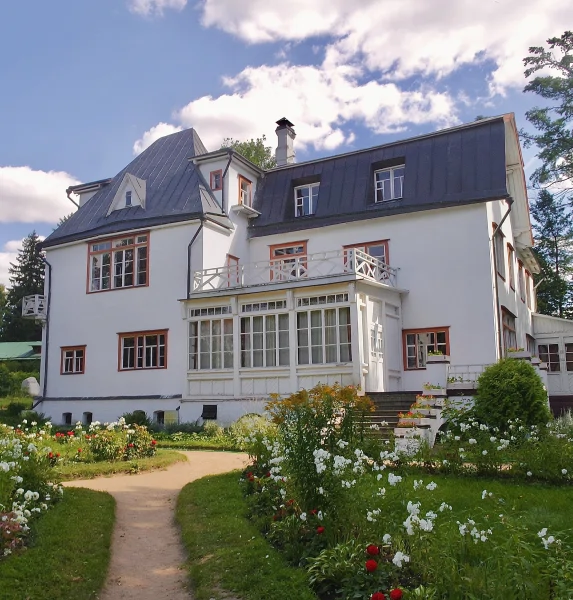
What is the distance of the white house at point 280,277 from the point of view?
17.6m

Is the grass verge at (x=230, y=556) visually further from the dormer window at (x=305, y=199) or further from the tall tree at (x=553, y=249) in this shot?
the tall tree at (x=553, y=249)

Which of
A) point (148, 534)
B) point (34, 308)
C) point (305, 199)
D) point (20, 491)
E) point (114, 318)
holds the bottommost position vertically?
point (148, 534)

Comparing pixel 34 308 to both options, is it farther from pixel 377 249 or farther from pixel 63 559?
pixel 63 559

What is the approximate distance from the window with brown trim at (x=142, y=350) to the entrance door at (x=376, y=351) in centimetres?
708

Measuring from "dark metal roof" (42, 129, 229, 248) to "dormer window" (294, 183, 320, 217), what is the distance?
9.36 ft

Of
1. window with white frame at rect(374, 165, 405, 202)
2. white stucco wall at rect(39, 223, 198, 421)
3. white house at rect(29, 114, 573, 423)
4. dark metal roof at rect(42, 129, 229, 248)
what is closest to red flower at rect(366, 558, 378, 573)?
white house at rect(29, 114, 573, 423)

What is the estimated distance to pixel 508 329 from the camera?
20.1 metres

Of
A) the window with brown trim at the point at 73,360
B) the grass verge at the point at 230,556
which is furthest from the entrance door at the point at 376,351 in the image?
the window with brown trim at the point at 73,360

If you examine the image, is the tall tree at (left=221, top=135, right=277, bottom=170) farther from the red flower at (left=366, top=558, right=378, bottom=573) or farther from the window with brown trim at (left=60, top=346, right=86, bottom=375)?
the red flower at (left=366, top=558, right=378, bottom=573)

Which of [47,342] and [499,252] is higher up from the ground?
[499,252]

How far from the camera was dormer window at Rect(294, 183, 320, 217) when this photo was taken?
72.2 ft

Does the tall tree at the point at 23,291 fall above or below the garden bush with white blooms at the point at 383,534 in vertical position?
above

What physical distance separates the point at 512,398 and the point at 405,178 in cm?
937

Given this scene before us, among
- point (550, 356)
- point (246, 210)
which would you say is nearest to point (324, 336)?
point (246, 210)
